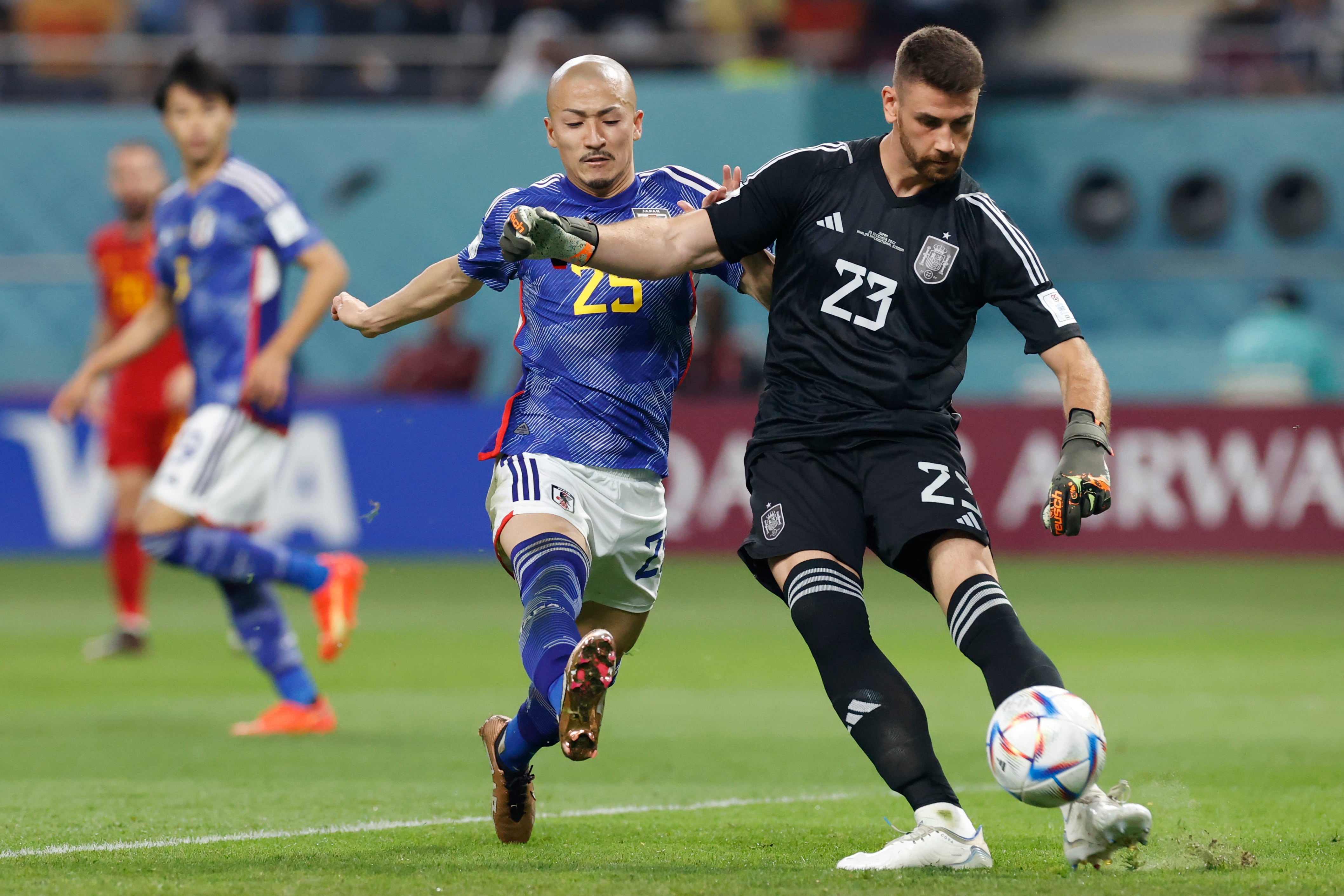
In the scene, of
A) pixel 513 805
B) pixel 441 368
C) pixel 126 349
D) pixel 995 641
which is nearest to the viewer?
pixel 995 641

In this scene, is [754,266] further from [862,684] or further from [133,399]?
[133,399]

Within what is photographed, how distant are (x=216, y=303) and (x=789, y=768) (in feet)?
10.8

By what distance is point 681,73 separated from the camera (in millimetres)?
20438

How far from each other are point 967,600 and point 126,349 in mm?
5061

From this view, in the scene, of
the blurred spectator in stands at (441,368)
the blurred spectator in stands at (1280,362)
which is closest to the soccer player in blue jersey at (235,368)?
the blurred spectator in stands at (441,368)

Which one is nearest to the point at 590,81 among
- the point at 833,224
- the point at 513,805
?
the point at 833,224

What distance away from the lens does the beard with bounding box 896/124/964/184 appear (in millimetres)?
4984

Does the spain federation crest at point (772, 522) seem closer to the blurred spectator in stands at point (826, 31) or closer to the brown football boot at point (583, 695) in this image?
the brown football boot at point (583, 695)

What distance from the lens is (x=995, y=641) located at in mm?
4832

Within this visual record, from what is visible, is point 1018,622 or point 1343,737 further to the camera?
point 1343,737

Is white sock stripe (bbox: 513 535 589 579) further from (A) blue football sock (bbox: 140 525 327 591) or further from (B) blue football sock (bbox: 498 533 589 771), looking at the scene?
(A) blue football sock (bbox: 140 525 327 591)

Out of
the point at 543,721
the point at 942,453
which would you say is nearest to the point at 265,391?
the point at 543,721

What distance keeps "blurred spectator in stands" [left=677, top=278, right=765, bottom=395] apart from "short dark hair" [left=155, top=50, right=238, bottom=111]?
28.9 feet

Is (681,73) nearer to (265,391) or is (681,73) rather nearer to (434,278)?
(265,391)
